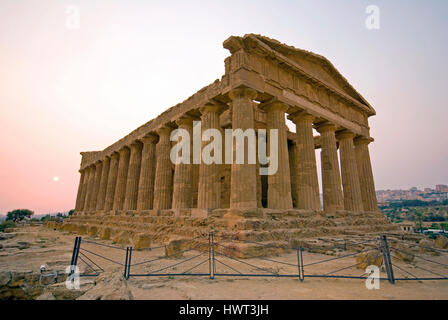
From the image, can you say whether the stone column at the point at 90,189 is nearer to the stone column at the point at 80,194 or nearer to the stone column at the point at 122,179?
the stone column at the point at 80,194

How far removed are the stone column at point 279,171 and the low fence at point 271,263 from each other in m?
3.06

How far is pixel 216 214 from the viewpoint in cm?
1104

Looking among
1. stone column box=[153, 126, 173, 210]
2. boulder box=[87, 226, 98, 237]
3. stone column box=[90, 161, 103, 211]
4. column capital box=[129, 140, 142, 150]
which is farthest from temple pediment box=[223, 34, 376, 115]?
stone column box=[90, 161, 103, 211]

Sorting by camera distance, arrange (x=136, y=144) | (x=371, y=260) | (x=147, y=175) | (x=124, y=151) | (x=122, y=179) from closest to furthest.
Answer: (x=371, y=260) < (x=147, y=175) < (x=136, y=144) < (x=122, y=179) < (x=124, y=151)

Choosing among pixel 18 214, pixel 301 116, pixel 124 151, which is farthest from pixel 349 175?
pixel 18 214

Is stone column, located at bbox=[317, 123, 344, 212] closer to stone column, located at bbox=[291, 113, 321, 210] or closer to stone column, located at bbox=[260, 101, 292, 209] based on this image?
stone column, located at bbox=[291, 113, 321, 210]

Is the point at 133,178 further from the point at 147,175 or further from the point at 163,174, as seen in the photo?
the point at 163,174

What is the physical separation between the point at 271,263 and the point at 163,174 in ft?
40.2

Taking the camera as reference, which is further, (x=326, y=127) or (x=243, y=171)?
(x=326, y=127)

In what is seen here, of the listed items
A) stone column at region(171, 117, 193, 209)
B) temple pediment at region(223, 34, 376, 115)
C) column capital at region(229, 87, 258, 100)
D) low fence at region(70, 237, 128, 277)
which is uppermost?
temple pediment at region(223, 34, 376, 115)

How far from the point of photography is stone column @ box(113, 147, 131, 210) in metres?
23.2

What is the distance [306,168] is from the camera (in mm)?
14266

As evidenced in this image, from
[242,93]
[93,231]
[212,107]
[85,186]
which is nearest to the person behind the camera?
[242,93]

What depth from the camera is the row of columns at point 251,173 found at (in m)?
11.9
